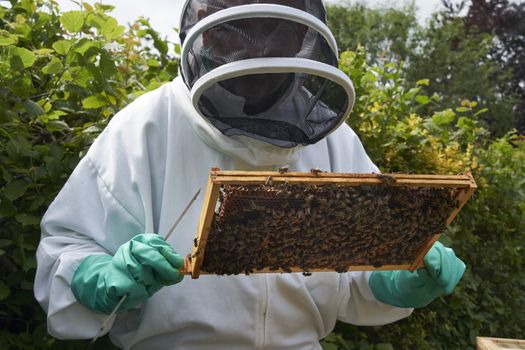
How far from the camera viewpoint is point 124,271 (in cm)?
227

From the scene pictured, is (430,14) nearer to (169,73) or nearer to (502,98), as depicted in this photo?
(502,98)

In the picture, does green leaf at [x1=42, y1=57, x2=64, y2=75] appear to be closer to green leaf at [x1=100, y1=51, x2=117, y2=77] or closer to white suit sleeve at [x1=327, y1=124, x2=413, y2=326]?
green leaf at [x1=100, y1=51, x2=117, y2=77]

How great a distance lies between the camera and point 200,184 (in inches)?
104

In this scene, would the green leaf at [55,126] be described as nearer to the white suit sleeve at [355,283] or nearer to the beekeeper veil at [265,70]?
the beekeeper veil at [265,70]

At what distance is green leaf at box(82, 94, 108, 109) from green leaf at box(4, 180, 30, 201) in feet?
1.57

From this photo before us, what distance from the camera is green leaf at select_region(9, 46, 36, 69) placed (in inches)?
113

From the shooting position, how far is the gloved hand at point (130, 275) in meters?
2.23

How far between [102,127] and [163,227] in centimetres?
85

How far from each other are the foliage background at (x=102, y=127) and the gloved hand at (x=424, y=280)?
0.97m

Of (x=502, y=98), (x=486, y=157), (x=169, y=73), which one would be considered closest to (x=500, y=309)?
(x=486, y=157)

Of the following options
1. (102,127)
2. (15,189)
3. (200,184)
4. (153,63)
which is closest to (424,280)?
(200,184)

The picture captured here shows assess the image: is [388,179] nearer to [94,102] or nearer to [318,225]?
[318,225]

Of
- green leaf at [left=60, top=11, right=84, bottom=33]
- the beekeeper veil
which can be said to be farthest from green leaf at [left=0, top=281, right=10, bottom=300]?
green leaf at [left=60, top=11, right=84, bottom=33]

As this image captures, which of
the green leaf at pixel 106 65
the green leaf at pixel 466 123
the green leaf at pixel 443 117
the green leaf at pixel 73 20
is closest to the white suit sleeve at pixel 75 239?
the green leaf at pixel 106 65
